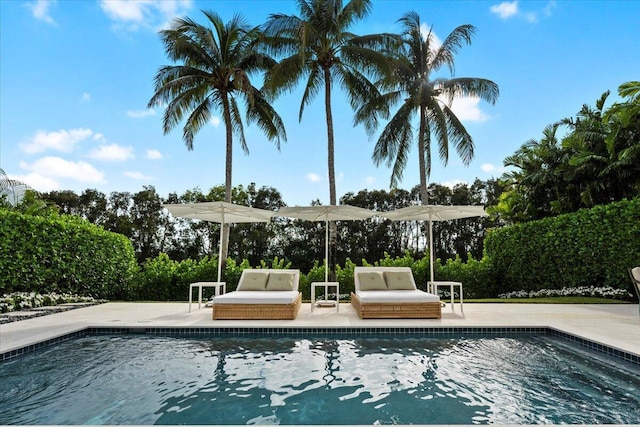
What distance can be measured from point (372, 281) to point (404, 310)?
1.29 m

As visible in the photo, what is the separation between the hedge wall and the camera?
10.4 metres

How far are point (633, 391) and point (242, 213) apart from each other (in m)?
7.60

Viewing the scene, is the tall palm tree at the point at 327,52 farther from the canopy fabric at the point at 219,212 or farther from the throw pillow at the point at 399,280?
the throw pillow at the point at 399,280

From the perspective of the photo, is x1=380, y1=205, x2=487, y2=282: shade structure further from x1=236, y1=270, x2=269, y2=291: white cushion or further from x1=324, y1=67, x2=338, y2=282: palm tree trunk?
x1=324, y1=67, x2=338, y2=282: palm tree trunk

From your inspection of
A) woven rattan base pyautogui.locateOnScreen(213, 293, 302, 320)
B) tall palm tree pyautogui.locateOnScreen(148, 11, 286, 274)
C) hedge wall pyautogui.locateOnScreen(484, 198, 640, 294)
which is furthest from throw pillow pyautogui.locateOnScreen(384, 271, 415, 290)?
tall palm tree pyautogui.locateOnScreen(148, 11, 286, 274)

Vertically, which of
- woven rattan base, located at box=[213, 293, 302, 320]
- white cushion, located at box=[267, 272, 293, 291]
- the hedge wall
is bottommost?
woven rattan base, located at box=[213, 293, 302, 320]

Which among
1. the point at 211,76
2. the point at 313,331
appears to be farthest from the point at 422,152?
the point at 313,331

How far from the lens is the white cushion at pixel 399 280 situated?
28.6 ft

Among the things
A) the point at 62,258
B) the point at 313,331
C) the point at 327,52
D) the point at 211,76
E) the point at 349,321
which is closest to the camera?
the point at 313,331

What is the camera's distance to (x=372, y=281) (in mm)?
8734

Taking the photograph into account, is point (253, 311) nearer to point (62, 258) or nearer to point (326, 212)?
point (326, 212)

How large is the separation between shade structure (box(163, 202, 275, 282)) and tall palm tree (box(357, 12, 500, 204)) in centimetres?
696

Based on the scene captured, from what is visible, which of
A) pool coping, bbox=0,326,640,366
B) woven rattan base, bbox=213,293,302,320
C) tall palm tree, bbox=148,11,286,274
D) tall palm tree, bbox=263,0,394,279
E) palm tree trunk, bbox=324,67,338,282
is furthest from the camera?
tall palm tree, bbox=148,11,286,274

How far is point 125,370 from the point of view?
4684 mm
